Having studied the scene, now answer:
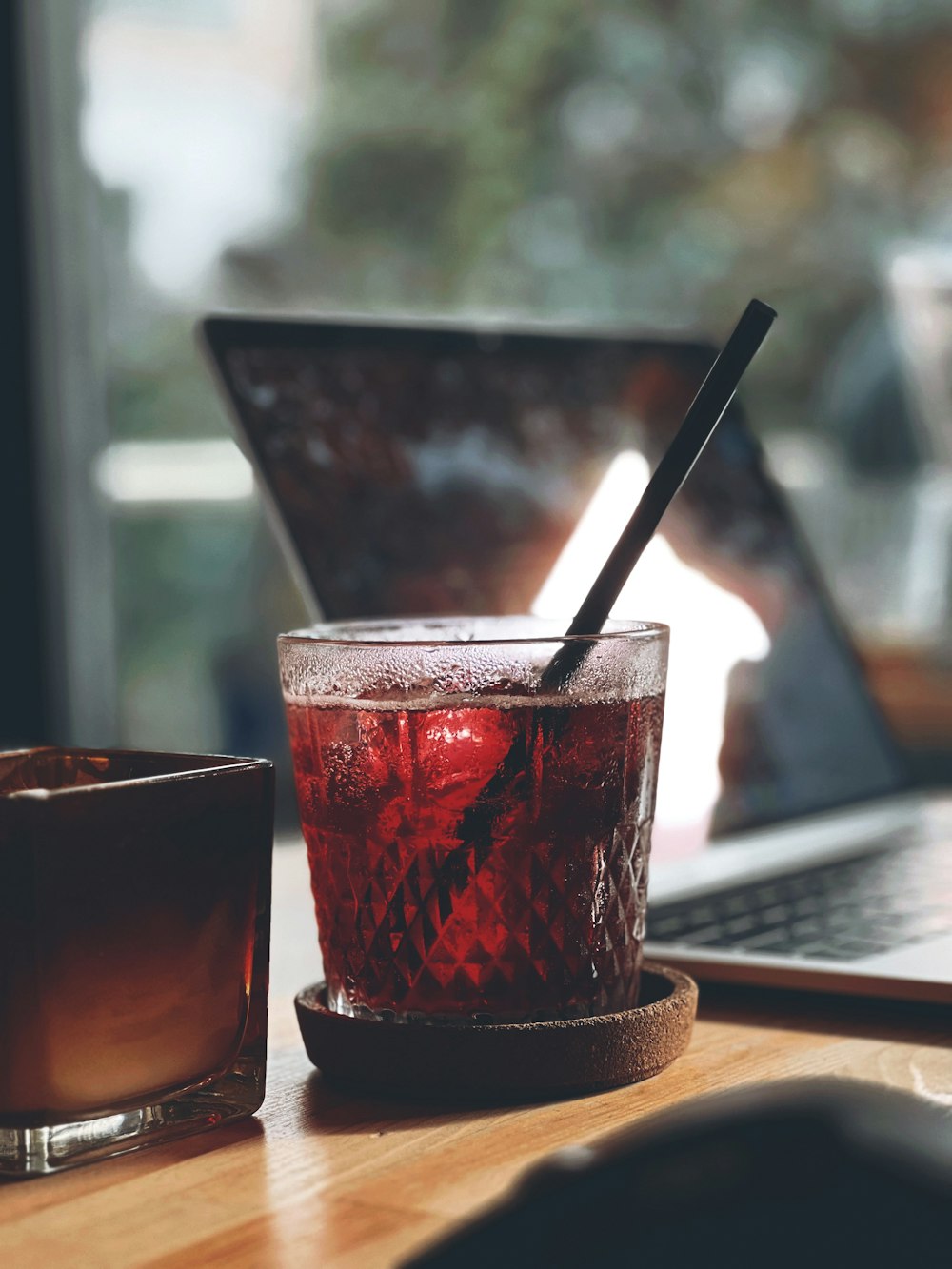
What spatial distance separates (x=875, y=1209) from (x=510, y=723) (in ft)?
0.72

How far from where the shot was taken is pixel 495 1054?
1.68 ft

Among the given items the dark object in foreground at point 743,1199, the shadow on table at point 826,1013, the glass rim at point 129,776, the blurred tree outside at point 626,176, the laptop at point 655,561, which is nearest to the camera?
the dark object in foreground at point 743,1199

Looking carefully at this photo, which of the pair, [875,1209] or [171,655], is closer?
[875,1209]

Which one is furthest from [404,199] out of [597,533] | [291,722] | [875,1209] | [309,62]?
[875,1209]

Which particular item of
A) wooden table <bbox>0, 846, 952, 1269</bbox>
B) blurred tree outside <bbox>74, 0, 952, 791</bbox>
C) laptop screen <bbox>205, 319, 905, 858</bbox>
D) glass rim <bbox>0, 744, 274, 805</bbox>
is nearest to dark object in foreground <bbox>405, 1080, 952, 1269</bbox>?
wooden table <bbox>0, 846, 952, 1269</bbox>

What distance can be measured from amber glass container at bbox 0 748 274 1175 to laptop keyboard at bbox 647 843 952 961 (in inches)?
8.9

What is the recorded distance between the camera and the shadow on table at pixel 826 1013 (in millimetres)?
578

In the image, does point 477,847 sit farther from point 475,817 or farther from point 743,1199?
point 743,1199

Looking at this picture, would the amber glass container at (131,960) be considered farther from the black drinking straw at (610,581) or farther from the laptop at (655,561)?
the laptop at (655,561)

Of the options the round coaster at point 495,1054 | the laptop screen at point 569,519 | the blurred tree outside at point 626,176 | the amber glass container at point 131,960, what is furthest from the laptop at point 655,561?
the blurred tree outside at point 626,176

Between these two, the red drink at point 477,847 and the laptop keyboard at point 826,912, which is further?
the laptop keyboard at point 826,912

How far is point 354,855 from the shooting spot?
1.76ft

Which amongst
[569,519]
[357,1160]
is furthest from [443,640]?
[569,519]

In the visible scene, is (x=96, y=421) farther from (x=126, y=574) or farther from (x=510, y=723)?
(x=510, y=723)
